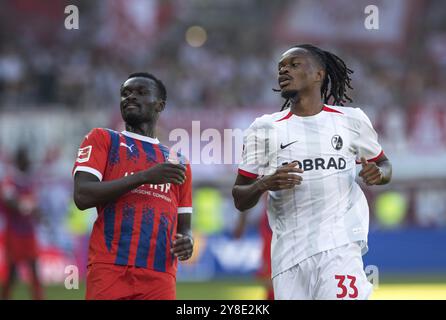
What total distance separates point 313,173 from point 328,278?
0.73 metres

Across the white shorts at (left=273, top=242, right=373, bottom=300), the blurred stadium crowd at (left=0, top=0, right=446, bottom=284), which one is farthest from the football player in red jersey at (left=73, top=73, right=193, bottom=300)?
the blurred stadium crowd at (left=0, top=0, right=446, bottom=284)

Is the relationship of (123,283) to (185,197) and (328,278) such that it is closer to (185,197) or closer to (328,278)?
(185,197)

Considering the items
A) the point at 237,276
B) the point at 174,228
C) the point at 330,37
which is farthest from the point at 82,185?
the point at 330,37

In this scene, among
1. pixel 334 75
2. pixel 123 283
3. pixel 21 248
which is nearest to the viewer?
pixel 123 283

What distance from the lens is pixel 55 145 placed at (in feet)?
69.0

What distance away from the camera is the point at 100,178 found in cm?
621

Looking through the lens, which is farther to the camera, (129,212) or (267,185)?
(129,212)

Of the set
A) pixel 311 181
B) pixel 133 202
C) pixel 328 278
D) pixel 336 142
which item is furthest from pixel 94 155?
pixel 328 278

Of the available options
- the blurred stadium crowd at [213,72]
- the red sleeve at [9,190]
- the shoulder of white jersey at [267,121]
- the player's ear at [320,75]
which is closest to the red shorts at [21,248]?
the red sleeve at [9,190]

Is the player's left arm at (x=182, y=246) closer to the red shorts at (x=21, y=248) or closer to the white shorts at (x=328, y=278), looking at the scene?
the white shorts at (x=328, y=278)

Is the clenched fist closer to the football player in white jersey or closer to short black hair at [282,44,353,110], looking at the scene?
the football player in white jersey

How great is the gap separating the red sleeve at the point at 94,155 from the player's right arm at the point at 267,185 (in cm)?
94

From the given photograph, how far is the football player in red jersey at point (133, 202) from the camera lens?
19.9 feet

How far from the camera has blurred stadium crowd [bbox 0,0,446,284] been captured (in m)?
21.2
